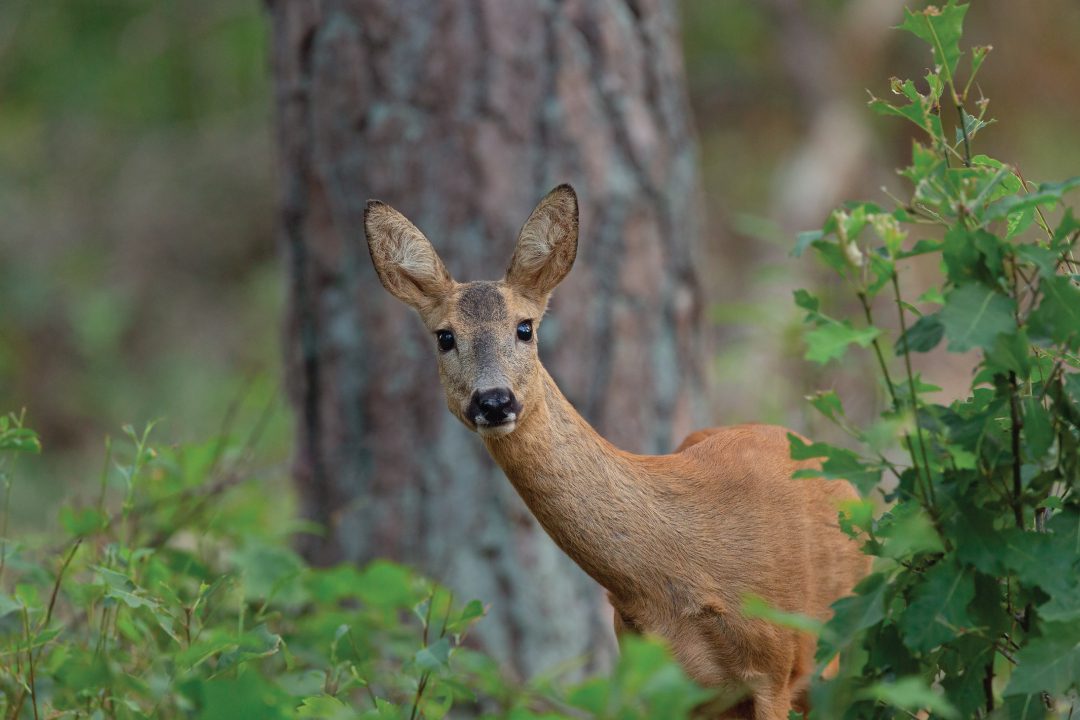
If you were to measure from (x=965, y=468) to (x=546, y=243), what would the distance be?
58.5 inches

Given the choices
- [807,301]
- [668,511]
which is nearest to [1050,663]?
[807,301]

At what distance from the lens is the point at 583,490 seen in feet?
10.00

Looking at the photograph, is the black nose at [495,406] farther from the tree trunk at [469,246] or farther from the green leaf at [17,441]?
the tree trunk at [469,246]

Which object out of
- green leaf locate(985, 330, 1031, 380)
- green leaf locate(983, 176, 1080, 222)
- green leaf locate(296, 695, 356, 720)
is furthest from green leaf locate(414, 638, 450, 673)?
green leaf locate(983, 176, 1080, 222)

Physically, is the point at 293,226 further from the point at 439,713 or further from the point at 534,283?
the point at 439,713

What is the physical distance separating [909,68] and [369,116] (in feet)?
25.5

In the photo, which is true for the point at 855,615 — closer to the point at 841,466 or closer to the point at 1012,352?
the point at 841,466

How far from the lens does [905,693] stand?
5.62 feet

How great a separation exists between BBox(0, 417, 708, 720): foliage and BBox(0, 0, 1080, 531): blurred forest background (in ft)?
16.3

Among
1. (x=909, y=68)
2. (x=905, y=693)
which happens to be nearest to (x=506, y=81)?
(x=905, y=693)

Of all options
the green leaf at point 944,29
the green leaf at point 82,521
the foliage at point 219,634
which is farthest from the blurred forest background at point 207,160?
the green leaf at point 944,29

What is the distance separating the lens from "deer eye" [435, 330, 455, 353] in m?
3.36

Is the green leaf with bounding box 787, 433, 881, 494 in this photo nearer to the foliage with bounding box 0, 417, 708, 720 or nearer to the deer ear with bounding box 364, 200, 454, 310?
the foliage with bounding box 0, 417, 708, 720

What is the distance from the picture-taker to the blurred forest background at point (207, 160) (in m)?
10.3
